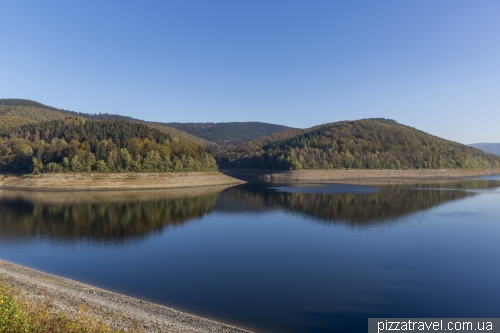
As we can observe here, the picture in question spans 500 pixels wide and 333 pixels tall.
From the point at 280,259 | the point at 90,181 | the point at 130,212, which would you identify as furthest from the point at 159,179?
the point at 280,259

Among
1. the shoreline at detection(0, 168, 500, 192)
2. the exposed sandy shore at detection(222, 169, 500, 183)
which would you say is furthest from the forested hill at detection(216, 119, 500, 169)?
the shoreline at detection(0, 168, 500, 192)

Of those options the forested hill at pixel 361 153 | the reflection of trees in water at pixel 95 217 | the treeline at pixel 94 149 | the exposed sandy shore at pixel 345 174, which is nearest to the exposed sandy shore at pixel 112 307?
the reflection of trees in water at pixel 95 217

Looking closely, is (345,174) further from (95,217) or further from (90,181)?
(95,217)

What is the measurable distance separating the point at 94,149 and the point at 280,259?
2274 inches

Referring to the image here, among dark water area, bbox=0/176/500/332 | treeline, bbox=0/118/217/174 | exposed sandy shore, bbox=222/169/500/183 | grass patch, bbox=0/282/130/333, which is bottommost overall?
dark water area, bbox=0/176/500/332

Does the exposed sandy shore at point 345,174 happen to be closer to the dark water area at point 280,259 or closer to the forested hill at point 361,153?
the forested hill at point 361,153

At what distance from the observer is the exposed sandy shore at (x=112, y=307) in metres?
9.84

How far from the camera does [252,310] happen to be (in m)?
12.0

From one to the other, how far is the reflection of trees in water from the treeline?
1887 centimetres

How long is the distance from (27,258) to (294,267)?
15.1 meters

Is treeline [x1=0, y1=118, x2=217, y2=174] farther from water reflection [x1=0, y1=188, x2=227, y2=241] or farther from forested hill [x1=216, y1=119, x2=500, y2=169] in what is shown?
forested hill [x1=216, y1=119, x2=500, y2=169]

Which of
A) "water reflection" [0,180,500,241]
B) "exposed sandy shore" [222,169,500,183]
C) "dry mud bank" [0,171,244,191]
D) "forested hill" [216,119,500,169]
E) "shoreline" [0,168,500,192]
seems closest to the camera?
"water reflection" [0,180,500,241]

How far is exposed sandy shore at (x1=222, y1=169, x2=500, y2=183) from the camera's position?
302ft

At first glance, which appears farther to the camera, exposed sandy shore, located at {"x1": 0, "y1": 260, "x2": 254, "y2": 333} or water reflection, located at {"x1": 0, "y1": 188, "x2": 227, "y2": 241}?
water reflection, located at {"x1": 0, "y1": 188, "x2": 227, "y2": 241}
